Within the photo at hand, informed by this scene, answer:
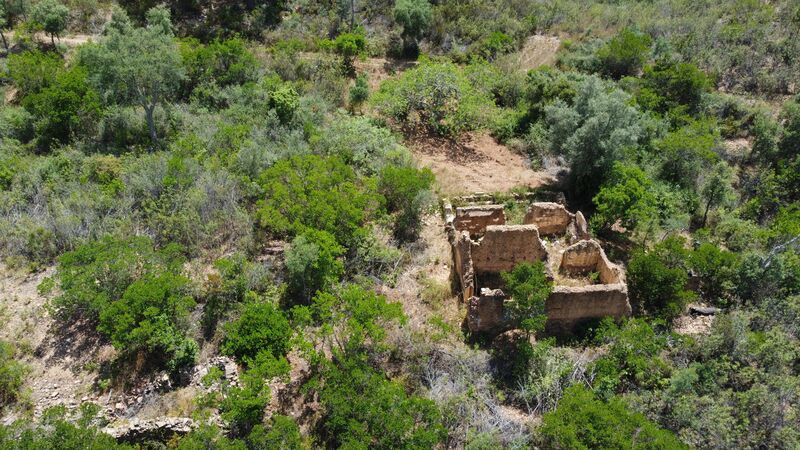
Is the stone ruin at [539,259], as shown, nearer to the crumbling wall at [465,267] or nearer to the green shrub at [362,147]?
the crumbling wall at [465,267]

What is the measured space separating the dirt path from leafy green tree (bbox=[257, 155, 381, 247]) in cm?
640

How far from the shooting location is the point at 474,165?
30.8m

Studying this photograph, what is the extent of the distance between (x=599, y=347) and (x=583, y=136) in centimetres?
1061

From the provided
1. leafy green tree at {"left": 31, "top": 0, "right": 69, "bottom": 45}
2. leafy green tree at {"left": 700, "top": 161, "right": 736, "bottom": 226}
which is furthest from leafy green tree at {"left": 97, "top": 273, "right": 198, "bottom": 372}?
leafy green tree at {"left": 31, "top": 0, "right": 69, "bottom": 45}

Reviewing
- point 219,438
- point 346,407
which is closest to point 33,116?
point 219,438

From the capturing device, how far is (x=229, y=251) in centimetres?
2328

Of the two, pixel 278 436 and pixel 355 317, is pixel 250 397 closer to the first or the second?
pixel 278 436

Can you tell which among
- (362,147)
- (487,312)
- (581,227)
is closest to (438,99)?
(362,147)

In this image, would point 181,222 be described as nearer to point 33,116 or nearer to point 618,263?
point 33,116

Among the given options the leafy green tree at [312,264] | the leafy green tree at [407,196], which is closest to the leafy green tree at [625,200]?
the leafy green tree at [407,196]

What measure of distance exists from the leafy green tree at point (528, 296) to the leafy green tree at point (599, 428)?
2.87 m

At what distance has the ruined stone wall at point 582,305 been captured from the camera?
20.0m

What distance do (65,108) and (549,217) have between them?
82.5 feet

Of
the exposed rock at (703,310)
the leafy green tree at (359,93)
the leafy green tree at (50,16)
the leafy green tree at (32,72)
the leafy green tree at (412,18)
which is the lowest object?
the exposed rock at (703,310)
